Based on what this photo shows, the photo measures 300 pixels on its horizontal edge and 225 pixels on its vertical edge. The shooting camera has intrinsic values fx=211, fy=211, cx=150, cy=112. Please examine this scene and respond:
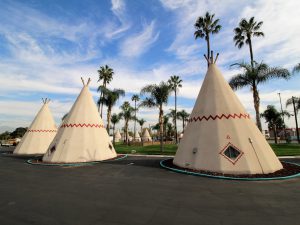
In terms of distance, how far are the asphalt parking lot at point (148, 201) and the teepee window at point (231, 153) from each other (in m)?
1.80

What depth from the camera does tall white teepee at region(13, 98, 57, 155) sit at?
26.0m

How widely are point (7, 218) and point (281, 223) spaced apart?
22.6ft

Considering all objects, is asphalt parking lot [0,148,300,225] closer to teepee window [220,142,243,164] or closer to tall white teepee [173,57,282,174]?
tall white teepee [173,57,282,174]

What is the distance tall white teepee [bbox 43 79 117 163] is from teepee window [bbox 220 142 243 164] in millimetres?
10381

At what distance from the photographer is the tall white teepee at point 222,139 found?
35.5ft

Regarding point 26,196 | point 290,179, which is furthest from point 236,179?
point 26,196

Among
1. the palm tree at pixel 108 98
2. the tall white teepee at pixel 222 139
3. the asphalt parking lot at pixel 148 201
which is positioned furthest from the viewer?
the palm tree at pixel 108 98

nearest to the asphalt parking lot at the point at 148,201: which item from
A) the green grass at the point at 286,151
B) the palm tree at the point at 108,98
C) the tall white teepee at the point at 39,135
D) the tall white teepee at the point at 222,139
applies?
the tall white teepee at the point at 222,139

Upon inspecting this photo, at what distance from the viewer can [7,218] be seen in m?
5.54

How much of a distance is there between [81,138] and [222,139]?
37.3 feet

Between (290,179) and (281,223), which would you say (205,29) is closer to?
(290,179)

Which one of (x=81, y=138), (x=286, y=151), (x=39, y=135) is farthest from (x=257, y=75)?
(x=39, y=135)

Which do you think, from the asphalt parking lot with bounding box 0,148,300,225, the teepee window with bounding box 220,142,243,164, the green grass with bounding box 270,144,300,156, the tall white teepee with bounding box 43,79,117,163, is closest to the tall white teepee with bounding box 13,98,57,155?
the tall white teepee with bounding box 43,79,117,163

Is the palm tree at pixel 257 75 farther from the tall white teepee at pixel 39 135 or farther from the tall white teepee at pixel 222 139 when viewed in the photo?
the tall white teepee at pixel 39 135
